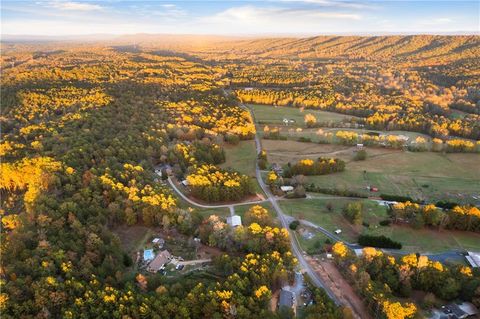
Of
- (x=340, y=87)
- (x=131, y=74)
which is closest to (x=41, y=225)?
(x=131, y=74)

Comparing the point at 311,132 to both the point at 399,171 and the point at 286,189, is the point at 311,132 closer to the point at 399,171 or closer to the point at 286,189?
the point at 399,171

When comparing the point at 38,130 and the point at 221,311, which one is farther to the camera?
the point at 38,130

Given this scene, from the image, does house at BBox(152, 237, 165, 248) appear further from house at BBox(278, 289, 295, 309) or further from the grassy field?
the grassy field

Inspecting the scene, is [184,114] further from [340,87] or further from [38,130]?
[340,87]

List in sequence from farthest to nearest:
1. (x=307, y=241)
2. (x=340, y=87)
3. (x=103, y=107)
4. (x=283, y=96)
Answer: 1. (x=340, y=87)
2. (x=283, y=96)
3. (x=103, y=107)
4. (x=307, y=241)

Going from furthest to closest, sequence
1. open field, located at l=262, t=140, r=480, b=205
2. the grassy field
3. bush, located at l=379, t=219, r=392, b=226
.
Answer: open field, located at l=262, t=140, r=480, b=205 → bush, located at l=379, t=219, r=392, b=226 → the grassy field

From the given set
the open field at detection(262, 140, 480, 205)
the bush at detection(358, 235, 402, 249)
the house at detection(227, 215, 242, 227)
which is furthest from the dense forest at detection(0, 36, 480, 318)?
the bush at detection(358, 235, 402, 249)
